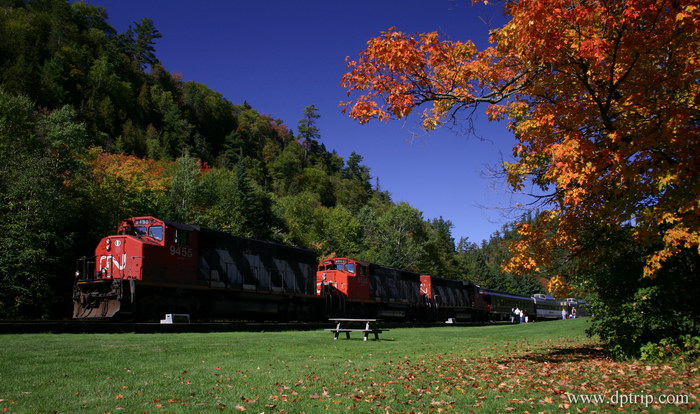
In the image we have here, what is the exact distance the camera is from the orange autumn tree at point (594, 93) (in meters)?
8.12

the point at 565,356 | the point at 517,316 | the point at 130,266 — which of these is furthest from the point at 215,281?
the point at 517,316

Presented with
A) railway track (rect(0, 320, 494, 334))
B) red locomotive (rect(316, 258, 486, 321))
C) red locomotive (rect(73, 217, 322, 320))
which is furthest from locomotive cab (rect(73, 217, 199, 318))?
red locomotive (rect(316, 258, 486, 321))

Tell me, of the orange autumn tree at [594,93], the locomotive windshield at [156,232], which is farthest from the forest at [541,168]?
the locomotive windshield at [156,232]

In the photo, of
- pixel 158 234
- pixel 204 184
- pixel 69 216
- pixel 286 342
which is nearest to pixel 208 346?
pixel 286 342

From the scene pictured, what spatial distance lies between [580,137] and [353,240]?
71034 millimetres

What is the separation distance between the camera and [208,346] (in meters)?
12.9

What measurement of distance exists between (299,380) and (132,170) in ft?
143

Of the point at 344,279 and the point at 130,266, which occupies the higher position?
the point at 130,266

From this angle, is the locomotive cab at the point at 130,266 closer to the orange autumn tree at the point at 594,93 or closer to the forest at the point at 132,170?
the forest at the point at 132,170

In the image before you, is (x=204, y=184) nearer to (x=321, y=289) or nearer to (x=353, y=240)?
(x=321, y=289)

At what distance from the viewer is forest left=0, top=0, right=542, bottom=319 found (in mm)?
27266

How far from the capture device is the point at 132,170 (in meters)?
46.8

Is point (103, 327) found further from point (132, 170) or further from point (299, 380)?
point (132, 170)

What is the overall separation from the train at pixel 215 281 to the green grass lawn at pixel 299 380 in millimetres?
7461
